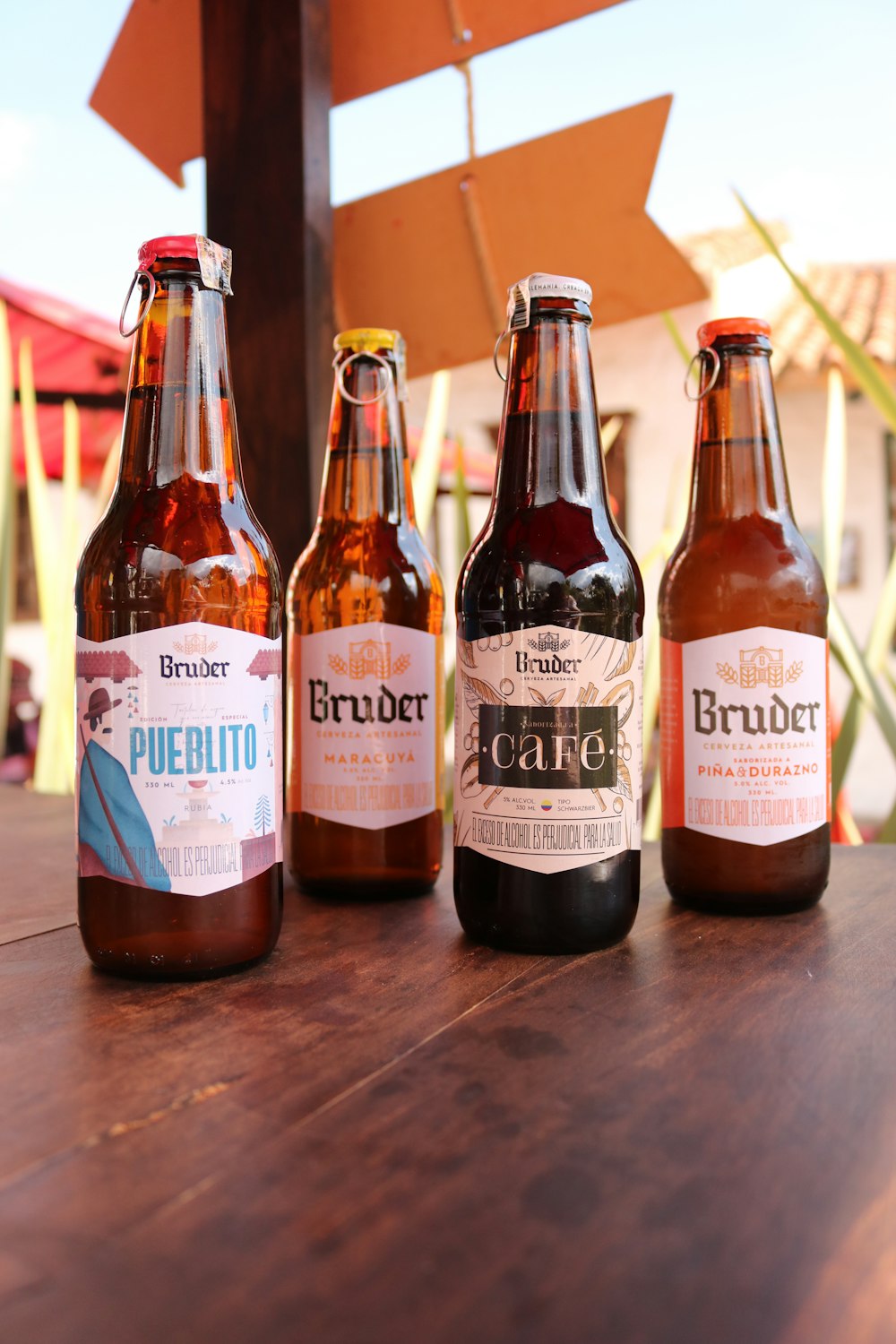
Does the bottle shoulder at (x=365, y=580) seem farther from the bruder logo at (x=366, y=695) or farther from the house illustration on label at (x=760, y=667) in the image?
the house illustration on label at (x=760, y=667)

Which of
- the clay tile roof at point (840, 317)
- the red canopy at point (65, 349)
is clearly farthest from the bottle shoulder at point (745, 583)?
the clay tile roof at point (840, 317)

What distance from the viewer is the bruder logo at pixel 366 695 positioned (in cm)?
84

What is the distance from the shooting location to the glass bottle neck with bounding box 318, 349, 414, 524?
2.97 ft

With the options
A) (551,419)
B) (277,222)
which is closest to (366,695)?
(551,419)

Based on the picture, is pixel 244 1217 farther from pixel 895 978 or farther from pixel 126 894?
pixel 895 978

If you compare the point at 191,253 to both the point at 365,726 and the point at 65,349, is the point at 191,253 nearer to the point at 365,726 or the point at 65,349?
the point at 365,726

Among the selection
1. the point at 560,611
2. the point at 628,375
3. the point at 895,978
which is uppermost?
the point at 628,375

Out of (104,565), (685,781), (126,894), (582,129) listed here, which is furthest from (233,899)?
(582,129)

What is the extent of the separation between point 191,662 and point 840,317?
6388mm

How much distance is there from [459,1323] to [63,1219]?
0.14m

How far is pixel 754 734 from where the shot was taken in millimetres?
764

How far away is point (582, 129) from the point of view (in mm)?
1128

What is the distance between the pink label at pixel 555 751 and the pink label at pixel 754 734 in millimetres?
107

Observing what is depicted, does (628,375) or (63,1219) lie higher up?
(628,375)
